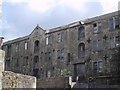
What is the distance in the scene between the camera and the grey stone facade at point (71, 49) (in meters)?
41.8

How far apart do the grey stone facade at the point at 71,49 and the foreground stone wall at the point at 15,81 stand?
1102 inches

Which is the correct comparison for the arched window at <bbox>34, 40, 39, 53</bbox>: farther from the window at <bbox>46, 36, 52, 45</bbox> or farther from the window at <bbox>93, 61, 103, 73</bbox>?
the window at <bbox>93, 61, 103, 73</bbox>

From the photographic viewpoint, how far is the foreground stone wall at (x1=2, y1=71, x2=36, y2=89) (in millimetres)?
10820

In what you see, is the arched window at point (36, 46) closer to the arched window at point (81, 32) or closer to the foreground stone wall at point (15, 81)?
the arched window at point (81, 32)

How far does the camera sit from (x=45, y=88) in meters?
31.9

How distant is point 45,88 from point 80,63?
1416 cm

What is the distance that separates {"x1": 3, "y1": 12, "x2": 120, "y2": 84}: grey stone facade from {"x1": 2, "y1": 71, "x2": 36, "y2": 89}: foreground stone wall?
28.0 metres

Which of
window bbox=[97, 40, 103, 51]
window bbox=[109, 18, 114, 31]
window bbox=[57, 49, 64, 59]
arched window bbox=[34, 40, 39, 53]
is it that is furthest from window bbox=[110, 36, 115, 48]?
arched window bbox=[34, 40, 39, 53]

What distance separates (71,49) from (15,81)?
35221 millimetres

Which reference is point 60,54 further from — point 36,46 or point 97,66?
point 97,66

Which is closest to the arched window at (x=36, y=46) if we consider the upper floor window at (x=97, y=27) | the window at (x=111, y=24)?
the upper floor window at (x=97, y=27)

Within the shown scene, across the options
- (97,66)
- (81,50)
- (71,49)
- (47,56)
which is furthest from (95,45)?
(47,56)

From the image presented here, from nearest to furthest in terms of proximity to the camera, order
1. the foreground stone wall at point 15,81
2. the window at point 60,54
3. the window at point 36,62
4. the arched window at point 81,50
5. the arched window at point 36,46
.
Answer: the foreground stone wall at point 15,81 → the arched window at point 81,50 → the window at point 60,54 → the window at point 36,62 → the arched window at point 36,46

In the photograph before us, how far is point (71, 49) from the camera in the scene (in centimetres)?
4700
